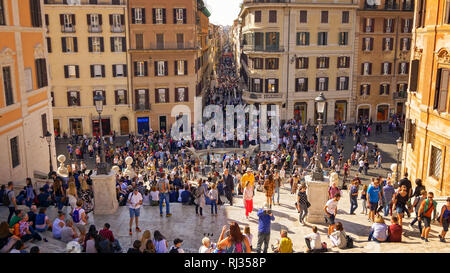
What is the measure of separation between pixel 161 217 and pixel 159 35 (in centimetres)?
3165

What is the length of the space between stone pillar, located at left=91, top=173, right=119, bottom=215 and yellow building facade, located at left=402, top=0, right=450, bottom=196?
13632 millimetres

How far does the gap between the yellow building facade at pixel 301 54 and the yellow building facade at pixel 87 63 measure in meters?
14.5

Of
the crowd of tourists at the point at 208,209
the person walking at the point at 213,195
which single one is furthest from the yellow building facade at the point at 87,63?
the person walking at the point at 213,195

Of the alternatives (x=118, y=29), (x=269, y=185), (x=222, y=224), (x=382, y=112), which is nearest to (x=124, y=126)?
(x=118, y=29)

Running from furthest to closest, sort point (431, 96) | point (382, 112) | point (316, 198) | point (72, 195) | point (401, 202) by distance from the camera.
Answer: point (382, 112) < point (431, 96) < point (72, 195) < point (316, 198) < point (401, 202)

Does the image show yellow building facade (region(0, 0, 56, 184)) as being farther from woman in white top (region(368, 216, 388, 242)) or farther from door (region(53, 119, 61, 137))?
door (region(53, 119, 61, 137))

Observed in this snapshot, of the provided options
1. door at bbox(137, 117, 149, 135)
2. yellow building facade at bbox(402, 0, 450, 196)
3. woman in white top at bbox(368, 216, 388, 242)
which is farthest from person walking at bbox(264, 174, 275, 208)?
door at bbox(137, 117, 149, 135)

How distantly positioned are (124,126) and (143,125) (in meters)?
2.05

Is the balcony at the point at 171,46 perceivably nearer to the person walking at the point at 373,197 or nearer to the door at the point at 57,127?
the door at the point at 57,127

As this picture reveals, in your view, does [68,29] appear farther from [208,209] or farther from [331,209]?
[331,209]

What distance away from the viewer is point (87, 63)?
139 ft

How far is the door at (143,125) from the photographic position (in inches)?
1758

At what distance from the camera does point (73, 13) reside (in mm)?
40875
